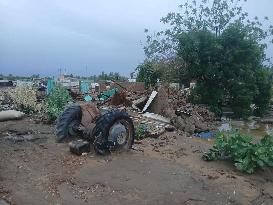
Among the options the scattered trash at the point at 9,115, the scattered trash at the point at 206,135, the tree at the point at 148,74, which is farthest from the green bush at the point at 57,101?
the tree at the point at 148,74

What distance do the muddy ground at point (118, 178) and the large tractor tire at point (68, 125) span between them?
278 millimetres

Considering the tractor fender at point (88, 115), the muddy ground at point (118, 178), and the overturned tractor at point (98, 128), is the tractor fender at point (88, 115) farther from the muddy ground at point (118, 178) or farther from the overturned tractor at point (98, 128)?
the muddy ground at point (118, 178)

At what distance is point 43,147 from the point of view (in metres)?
7.94

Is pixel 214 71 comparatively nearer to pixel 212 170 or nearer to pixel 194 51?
pixel 194 51

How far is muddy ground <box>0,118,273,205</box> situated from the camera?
567 centimetres

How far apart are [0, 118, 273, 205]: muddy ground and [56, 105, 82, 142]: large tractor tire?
278 millimetres

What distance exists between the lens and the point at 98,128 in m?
7.74

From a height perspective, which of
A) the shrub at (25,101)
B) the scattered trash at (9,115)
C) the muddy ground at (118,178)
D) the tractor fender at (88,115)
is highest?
the tractor fender at (88,115)

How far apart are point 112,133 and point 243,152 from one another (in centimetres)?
265

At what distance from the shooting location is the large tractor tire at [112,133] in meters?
7.69

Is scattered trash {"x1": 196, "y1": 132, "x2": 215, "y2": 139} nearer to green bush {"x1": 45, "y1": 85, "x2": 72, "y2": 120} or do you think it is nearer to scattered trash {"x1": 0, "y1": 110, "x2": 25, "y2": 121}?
green bush {"x1": 45, "y1": 85, "x2": 72, "y2": 120}

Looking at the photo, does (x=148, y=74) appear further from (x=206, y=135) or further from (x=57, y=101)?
(x=57, y=101)

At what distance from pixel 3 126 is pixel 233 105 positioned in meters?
14.3

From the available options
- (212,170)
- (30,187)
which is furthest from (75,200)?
(212,170)
